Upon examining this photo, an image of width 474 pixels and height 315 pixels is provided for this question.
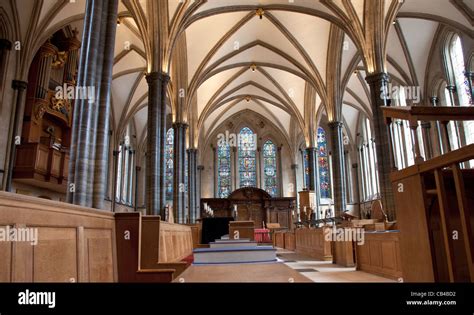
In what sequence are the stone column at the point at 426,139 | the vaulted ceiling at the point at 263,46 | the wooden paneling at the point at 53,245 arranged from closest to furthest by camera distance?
the wooden paneling at the point at 53,245, the stone column at the point at 426,139, the vaulted ceiling at the point at 263,46

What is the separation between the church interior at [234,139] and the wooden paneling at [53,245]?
14 mm

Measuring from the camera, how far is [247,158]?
27812 mm

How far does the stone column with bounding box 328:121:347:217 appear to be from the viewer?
54.2 ft

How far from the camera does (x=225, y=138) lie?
28.1 meters

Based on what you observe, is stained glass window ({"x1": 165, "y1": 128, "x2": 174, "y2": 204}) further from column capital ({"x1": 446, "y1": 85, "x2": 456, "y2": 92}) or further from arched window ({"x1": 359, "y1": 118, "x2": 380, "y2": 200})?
column capital ({"x1": 446, "y1": 85, "x2": 456, "y2": 92})

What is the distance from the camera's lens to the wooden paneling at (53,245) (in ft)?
6.08

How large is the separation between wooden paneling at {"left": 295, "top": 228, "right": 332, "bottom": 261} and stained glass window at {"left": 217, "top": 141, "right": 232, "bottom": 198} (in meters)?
13.3

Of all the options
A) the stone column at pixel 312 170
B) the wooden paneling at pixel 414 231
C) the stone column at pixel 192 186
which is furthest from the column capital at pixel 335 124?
the wooden paneling at pixel 414 231

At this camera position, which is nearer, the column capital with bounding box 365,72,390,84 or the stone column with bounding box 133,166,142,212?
the column capital with bounding box 365,72,390,84

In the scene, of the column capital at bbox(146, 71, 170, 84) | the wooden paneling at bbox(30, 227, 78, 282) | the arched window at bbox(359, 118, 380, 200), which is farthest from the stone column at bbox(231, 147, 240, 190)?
the wooden paneling at bbox(30, 227, 78, 282)

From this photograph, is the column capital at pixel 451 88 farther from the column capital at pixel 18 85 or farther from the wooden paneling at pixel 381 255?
the column capital at pixel 18 85

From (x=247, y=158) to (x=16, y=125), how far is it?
60.7 feet

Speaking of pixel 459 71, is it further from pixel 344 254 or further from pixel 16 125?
pixel 16 125
